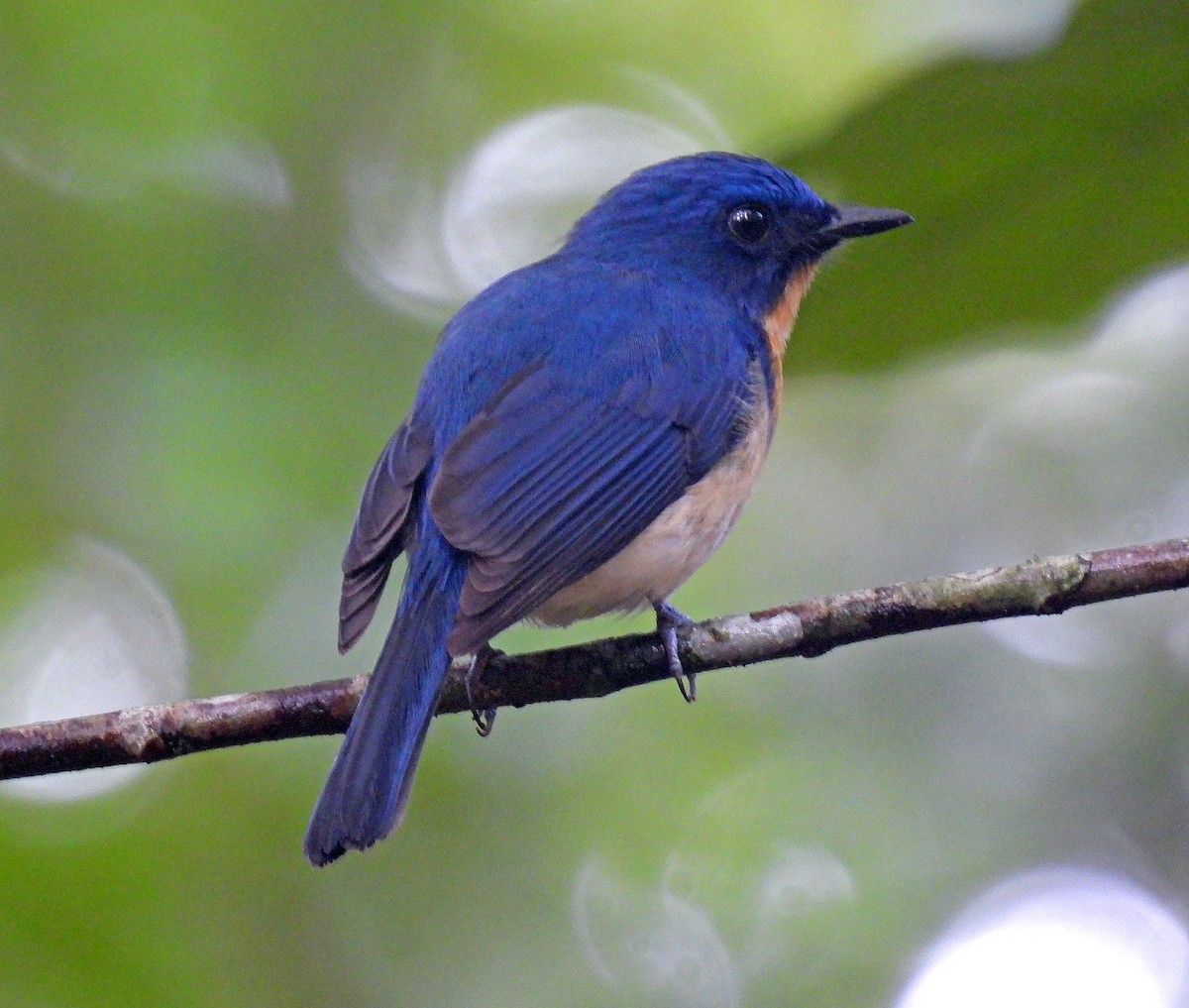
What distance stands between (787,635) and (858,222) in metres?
1.56

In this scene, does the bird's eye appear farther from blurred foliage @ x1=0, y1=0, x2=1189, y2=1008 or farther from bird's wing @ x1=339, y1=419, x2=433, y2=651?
bird's wing @ x1=339, y1=419, x2=433, y2=651

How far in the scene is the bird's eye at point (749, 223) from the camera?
425 cm

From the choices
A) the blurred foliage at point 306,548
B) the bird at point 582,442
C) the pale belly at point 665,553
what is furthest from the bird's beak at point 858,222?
the pale belly at point 665,553

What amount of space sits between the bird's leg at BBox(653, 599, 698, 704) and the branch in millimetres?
222

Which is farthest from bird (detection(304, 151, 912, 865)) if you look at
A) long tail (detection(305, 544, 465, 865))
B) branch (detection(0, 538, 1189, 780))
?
branch (detection(0, 538, 1189, 780))

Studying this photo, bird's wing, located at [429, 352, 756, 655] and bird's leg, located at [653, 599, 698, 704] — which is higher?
bird's wing, located at [429, 352, 756, 655]

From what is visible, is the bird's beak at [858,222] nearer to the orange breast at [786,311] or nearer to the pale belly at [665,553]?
the orange breast at [786,311]

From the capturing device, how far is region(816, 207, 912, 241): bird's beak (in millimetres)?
3584

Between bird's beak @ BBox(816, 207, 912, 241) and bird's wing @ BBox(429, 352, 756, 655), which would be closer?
bird's wing @ BBox(429, 352, 756, 655)

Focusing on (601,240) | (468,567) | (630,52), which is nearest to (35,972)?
(468,567)

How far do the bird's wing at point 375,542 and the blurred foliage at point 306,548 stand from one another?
2.52ft

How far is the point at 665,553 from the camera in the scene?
3.45m

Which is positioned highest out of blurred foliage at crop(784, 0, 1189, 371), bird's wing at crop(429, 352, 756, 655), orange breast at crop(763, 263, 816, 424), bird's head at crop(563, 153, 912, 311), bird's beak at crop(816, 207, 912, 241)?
blurred foliage at crop(784, 0, 1189, 371)

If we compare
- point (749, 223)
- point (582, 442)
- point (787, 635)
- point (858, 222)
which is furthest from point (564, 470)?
point (749, 223)
